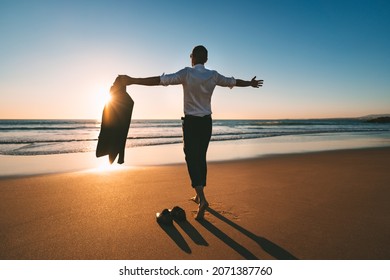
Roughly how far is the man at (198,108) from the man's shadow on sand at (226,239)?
311mm

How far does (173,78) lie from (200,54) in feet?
1.83

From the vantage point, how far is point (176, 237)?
3.13 metres

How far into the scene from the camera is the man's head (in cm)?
375

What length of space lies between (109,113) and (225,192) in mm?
2319

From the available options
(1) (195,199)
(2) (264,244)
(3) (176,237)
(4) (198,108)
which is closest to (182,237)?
(3) (176,237)

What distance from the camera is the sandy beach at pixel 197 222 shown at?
2.81m

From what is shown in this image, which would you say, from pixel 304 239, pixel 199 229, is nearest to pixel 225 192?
pixel 199 229

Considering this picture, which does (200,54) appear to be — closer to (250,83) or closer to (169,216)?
(250,83)

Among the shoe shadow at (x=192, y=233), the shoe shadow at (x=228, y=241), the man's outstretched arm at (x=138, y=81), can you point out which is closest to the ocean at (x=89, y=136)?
the man's outstretched arm at (x=138, y=81)

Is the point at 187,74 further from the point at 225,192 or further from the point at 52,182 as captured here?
the point at 52,182

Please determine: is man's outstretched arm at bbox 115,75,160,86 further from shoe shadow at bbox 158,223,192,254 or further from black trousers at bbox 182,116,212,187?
shoe shadow at bbox 158,223,192,254

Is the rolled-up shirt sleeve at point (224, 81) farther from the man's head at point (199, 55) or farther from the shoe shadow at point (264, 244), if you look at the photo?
the shoe shadow at point (264, 244)

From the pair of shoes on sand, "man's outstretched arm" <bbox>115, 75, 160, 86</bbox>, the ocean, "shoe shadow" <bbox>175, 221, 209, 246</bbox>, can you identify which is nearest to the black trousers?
the pair of shoes on sand

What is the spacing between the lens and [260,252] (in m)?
2.76
